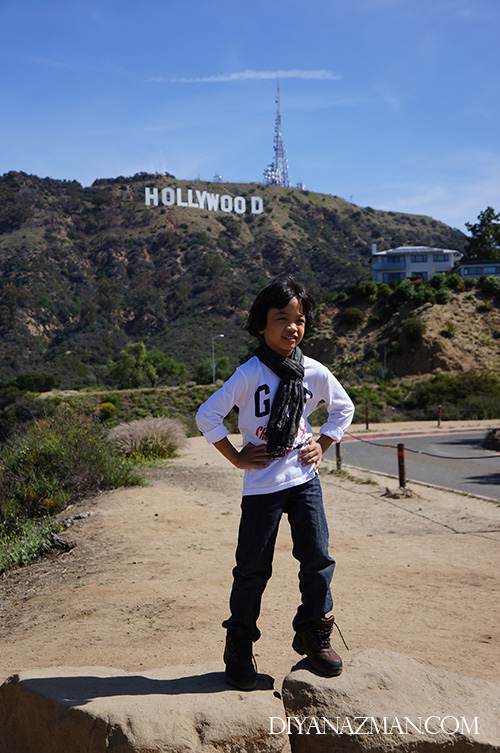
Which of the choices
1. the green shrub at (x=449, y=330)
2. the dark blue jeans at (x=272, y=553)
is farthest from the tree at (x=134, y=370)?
the dark blue jeans at (x=272, y=553)

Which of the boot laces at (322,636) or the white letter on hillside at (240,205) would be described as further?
the white letter on hillside at (240,205)

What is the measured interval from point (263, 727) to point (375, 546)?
4.63 m

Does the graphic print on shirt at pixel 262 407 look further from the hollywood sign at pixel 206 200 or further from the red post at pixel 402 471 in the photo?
the hollywood sign at pixel 206 200

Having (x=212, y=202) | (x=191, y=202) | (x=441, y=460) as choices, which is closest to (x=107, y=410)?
(x=441, y=460)

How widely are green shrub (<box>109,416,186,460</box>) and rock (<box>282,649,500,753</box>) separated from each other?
493 inches

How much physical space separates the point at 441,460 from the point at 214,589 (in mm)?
11878

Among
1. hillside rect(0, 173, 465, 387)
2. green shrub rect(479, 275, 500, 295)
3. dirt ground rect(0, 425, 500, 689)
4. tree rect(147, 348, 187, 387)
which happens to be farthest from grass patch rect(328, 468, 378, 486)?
hillside rect(0, 173, 465, 387)

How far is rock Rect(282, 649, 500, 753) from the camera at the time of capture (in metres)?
2.61

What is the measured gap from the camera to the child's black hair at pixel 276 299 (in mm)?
3143

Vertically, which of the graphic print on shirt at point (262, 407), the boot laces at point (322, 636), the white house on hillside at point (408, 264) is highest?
the white house on hillside at point (408, 264)

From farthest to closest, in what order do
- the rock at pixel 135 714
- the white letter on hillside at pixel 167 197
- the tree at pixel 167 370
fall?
1. the white letter on hillside at pixel 167 197
2. the tree at pixel 167 370
3. the rock at pixel 135 714

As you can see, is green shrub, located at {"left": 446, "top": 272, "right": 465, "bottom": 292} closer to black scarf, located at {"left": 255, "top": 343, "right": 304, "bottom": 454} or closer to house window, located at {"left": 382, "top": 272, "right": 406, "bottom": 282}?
house window, located at {"left": 382, "top": 272, "right": 406, "bottom": 282}

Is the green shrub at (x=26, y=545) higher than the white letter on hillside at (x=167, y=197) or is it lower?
lower

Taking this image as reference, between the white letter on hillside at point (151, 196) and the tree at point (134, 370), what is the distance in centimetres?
4978
